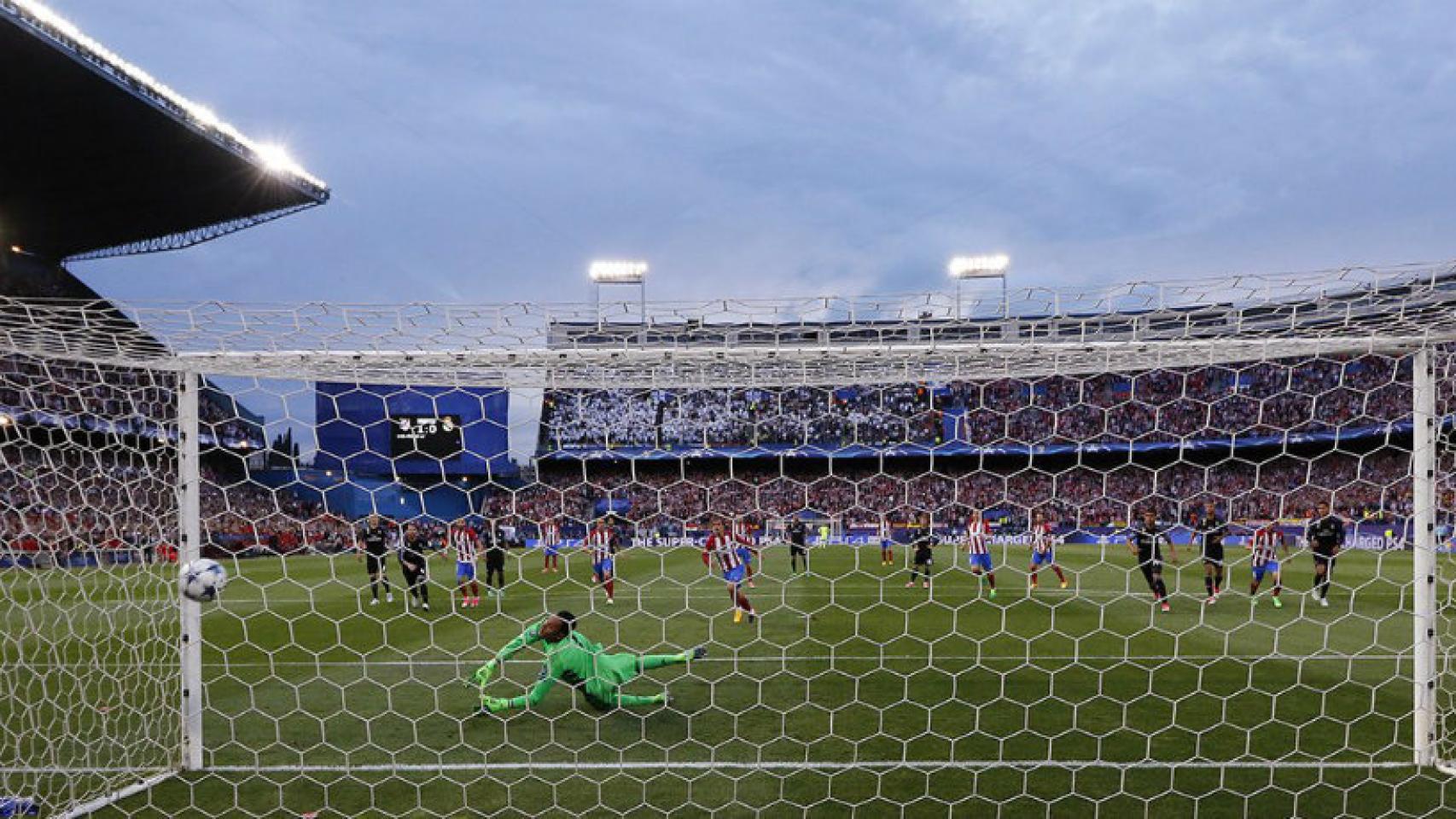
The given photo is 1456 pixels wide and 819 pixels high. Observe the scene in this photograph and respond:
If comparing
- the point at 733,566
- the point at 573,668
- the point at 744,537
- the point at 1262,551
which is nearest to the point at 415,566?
the point at 733,566

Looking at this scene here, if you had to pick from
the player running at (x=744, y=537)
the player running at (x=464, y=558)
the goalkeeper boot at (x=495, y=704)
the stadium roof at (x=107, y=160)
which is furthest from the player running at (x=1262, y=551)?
the stadium roof at (x=107, y=160)

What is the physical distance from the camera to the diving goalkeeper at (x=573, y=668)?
4.93 metres

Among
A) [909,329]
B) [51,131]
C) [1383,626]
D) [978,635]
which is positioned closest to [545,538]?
[978,635]

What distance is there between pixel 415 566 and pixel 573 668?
4.46m

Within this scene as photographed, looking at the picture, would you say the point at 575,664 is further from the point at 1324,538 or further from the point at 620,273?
the point at 620,273

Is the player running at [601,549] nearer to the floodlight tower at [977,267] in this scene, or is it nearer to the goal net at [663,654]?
the goal net at [663,654]

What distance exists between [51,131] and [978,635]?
23387mm

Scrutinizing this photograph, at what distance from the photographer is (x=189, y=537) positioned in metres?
4.03

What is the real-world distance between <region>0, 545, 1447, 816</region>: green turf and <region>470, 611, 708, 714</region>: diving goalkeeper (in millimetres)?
161

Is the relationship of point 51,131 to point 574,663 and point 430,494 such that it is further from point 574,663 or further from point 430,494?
point 574,663

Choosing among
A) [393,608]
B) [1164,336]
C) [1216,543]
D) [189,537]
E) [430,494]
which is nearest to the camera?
[189,537]

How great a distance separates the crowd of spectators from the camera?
5.96m

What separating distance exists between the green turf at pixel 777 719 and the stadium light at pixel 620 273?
22577 mm

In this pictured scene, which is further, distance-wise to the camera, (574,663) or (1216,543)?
(1216,543)
